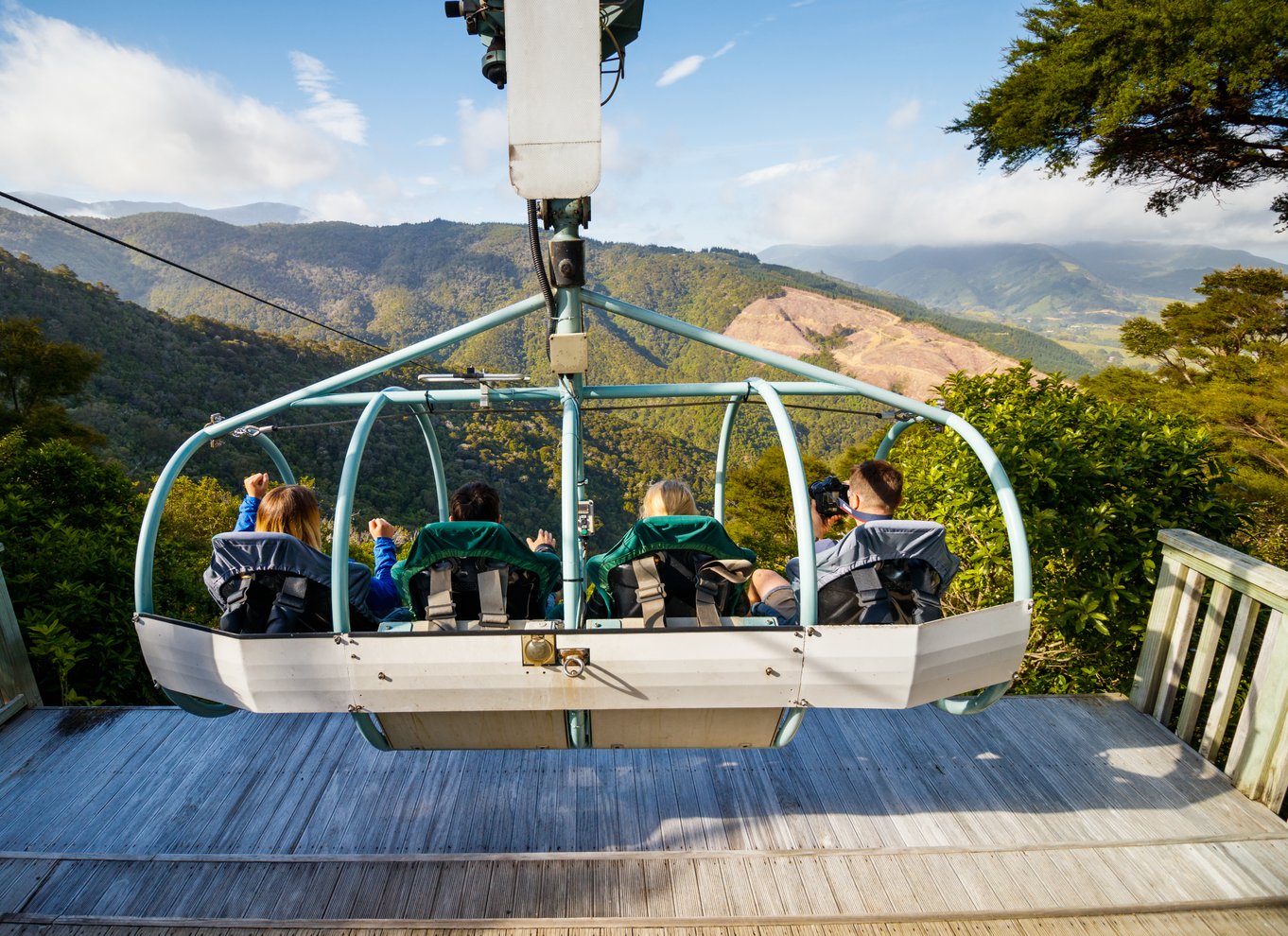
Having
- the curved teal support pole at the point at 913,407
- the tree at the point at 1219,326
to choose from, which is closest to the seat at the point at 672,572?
the curved teal support pole at the point at 913,407

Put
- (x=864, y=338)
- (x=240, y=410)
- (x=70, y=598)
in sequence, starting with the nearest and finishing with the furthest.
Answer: (x=70, y=598), (x=240, y=410), (x=864, y=338)

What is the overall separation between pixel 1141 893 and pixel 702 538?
1754mm

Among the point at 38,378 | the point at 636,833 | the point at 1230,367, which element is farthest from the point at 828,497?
the point at 1230,367

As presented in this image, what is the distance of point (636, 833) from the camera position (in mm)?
2361

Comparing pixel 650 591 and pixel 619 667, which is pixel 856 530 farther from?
pixel 619 667

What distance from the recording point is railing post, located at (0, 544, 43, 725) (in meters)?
2.97

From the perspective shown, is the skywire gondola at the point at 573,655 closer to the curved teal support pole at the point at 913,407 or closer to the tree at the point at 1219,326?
the curved teal support pole at the point at 913,407

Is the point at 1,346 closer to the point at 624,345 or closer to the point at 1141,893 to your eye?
the point at 1141,893

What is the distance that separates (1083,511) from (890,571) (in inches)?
74.4

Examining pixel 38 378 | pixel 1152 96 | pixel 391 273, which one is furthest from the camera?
pixel 391 273

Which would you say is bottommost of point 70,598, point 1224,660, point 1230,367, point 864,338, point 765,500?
point 765,500

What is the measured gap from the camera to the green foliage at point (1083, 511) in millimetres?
3471

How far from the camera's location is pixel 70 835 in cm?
237

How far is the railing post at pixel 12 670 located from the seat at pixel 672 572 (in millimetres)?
2703
